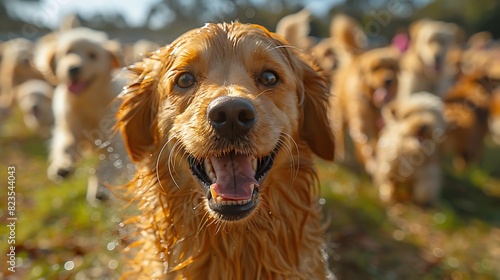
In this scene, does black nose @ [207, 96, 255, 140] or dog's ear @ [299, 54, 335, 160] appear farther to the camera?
dog's ear @ [299, 54, 335, 160]

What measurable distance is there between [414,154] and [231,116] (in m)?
4.72

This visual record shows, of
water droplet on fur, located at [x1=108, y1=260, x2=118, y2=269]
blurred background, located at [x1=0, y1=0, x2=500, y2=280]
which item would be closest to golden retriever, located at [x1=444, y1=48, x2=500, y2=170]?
blurred background, located at [x1=0, y1=0, x2=500, y2=280]

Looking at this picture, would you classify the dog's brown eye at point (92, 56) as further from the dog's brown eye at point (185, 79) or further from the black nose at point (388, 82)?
the black nose at point (388, 82)

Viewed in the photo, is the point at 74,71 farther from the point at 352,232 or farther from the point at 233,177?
the point at 233,177

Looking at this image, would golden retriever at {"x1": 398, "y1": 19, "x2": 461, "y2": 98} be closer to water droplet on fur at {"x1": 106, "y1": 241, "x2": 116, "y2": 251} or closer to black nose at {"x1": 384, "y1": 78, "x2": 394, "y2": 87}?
black nose at {"x1": 384, "y1": 78, "x2": 394, "y2": 87}

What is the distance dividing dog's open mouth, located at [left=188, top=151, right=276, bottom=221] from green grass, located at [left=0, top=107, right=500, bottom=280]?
1.22m

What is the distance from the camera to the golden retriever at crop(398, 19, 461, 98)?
8.91 metres

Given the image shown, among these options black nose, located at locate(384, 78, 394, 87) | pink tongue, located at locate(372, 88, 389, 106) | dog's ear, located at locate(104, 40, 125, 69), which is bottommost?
pink tongue, located at locate(372, 88, 389, 106)

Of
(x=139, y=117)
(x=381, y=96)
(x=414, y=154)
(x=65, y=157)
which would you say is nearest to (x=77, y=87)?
(x=65, y=157)

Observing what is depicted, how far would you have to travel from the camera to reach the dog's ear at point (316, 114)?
2.83 metres

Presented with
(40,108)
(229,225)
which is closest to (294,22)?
(229,225)

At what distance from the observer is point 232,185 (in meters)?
2.26

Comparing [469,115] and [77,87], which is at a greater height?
[77,87]

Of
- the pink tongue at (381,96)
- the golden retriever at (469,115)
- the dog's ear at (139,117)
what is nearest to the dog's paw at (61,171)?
the dog's ear at (139,117)
